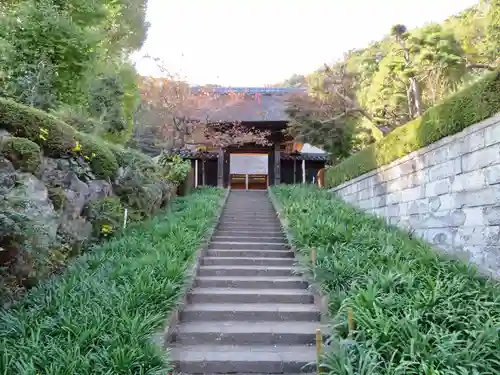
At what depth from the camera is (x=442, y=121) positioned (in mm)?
5738

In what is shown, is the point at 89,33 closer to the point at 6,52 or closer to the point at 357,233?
the point at 6,52

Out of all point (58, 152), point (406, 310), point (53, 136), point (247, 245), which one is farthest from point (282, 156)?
point (406, 310)

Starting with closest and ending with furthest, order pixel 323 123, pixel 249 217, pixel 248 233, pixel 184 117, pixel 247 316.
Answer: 1. pixel 247 316
2. pixel 248 233
3. pixel 249 217
4. pixel 323 123
5. pixel 184 117

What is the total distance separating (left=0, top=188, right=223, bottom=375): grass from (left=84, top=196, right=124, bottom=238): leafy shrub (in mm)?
680

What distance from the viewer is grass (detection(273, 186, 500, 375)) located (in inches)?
122

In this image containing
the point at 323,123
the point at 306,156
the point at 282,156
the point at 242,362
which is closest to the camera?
the point at 242,362

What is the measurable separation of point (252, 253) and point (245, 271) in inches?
40.1

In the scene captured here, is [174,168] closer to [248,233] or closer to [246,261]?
[248,233]

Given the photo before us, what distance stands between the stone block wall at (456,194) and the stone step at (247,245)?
Answer: 2274 mm

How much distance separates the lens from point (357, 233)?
6.56 meters

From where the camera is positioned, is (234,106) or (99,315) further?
(234,106)

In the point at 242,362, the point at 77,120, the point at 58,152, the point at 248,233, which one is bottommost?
the point at 242,362

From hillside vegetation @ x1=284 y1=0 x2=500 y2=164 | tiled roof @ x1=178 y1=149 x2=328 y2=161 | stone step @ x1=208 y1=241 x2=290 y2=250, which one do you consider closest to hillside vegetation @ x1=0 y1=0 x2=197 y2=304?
stone step @ x1=208 y1=241 x2=290 y2=250

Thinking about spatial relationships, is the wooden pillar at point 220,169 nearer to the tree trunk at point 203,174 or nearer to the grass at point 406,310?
the tree trunk at point 203,174
